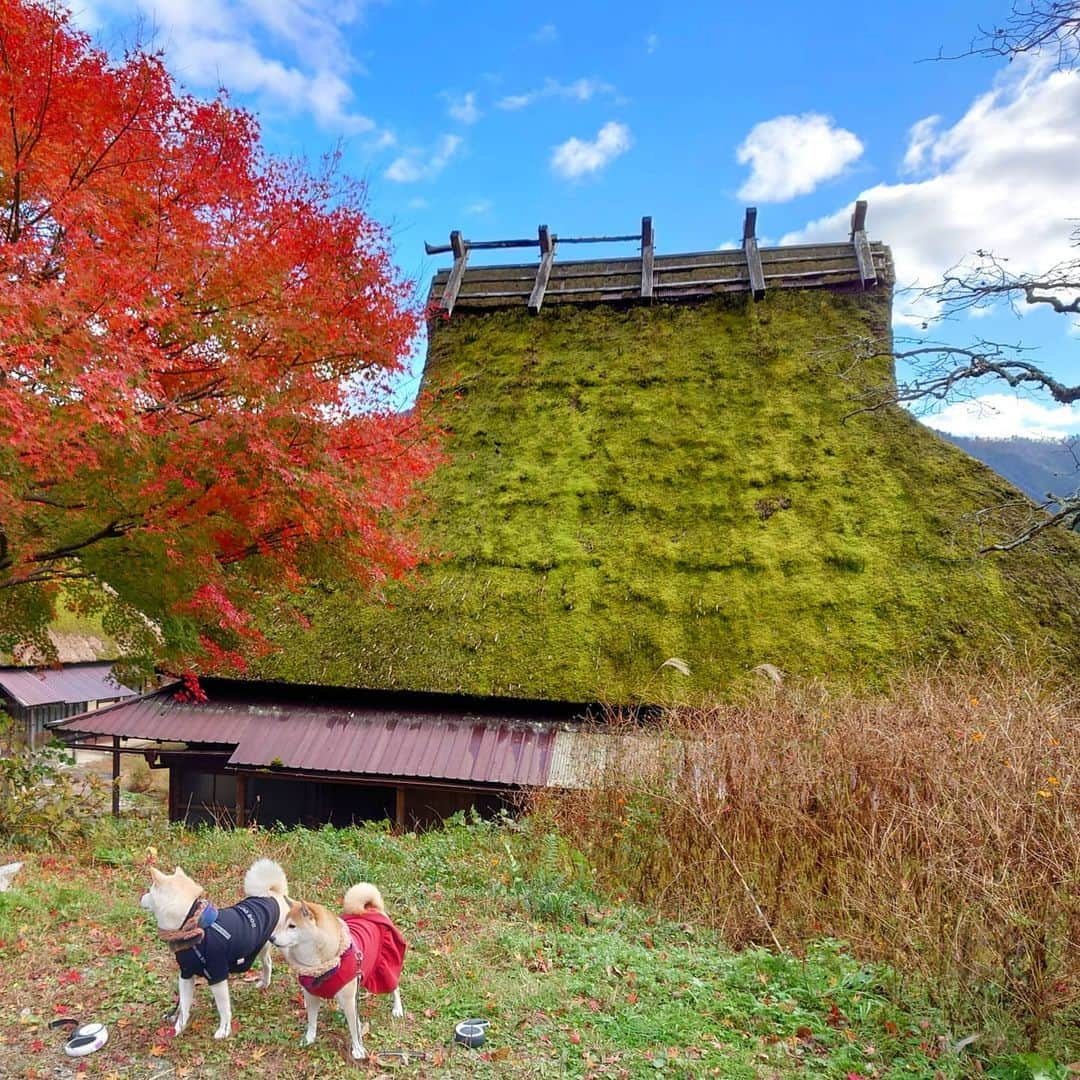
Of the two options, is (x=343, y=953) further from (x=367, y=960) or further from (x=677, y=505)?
(x=677, y=505)

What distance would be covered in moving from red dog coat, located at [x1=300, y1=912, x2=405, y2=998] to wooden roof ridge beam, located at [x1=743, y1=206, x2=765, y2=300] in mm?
12511

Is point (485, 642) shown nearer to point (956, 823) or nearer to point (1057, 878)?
point (956, 823)

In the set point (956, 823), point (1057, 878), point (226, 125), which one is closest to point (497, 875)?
point (956, 823)

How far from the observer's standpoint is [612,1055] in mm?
3242

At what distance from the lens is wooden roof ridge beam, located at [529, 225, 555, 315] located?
45.2 ft

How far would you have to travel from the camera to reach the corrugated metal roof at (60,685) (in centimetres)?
1866

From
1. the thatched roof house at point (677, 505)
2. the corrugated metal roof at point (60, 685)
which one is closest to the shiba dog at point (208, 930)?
the thatched roof house at point (677, 505)

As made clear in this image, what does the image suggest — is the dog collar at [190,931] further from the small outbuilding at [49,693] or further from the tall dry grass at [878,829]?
the small outbuilding at [49,693]

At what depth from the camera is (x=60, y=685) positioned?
19.9 meters

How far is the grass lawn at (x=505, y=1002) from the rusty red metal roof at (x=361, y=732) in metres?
2.88

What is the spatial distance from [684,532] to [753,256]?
21.0ft

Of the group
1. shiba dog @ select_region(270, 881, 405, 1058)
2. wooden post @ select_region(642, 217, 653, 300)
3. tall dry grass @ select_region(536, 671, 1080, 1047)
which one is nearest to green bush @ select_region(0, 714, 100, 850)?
tall dry grass @ select_region(536, 671, 1080, 1047)

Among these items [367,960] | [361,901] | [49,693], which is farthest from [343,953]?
[49,693]

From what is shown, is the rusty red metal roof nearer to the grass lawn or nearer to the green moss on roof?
the green moss on roof
